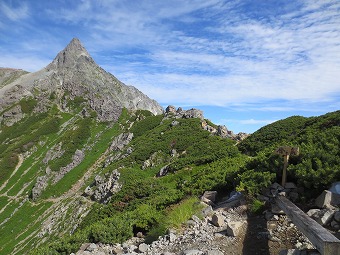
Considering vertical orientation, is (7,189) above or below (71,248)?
below

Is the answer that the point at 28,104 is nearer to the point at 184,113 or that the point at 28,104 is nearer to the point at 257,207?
the point at 184,113

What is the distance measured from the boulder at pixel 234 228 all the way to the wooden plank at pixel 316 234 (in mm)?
1695

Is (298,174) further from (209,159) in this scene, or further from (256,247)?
(209,159)

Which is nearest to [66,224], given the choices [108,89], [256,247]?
[256,247]

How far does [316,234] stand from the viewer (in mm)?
6238

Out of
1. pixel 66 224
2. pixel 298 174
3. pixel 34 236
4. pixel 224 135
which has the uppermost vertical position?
pixel 224 135

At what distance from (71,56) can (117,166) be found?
367ft

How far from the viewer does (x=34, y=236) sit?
51.5 metres

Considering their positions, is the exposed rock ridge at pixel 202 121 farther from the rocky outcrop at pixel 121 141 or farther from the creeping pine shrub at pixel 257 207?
the creeping pine shrub at pixel 257 207

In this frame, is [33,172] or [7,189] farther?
Result: [33,172]

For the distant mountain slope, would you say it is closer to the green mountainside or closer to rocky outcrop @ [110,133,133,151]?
the green mountainside

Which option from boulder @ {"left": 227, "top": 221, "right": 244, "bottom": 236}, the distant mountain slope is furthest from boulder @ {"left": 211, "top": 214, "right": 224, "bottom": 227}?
the distant mountain slope

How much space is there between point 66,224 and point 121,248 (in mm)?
40095

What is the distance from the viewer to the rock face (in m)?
120
